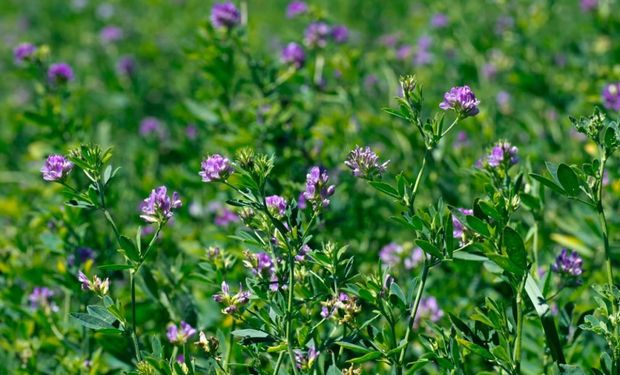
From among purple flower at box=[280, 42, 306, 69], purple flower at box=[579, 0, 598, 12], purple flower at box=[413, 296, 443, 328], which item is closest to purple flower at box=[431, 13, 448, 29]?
purple flower at box=[579, 0, 598, 12]

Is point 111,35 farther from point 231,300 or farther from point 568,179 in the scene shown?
point 568,179

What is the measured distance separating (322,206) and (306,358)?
13.8 inches

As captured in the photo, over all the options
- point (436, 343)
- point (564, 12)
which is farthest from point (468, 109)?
point (564, 12)

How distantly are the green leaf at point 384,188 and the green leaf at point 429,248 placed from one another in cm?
15

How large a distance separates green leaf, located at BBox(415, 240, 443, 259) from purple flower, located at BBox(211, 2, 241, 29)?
5.41 ft

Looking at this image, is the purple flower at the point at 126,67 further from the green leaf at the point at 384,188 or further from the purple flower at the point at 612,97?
the green leaf at the point at 384,188

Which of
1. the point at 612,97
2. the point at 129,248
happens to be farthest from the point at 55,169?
the point at 612,97

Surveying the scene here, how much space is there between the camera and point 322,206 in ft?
5.89

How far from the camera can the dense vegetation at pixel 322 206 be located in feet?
5.84

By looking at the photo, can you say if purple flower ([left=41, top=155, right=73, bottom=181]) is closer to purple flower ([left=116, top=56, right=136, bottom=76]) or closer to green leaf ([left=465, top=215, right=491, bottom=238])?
green leaf ([left=465, top=215, right=491, bottom=238])

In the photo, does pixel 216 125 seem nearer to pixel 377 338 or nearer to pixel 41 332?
pixel 41 332

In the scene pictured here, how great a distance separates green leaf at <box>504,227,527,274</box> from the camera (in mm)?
1689

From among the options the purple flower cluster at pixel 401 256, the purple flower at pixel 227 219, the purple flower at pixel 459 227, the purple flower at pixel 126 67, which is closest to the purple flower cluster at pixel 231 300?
the purple flower at pixel 459 227

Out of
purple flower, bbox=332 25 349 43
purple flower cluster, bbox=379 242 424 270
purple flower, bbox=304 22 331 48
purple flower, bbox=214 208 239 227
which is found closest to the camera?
purple flower cluster, bbox=379 242 424 270
